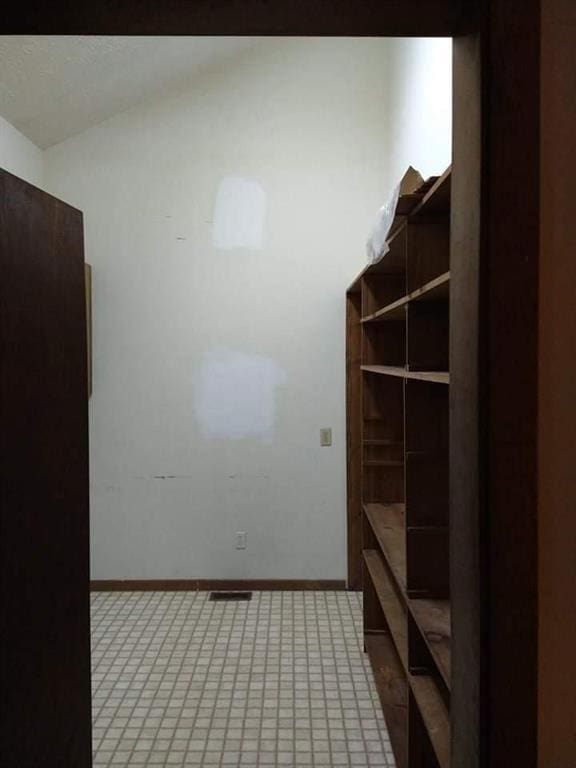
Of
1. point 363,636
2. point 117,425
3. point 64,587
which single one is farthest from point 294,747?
point 117,425

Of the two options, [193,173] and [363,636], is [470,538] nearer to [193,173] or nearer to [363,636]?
[363,636]

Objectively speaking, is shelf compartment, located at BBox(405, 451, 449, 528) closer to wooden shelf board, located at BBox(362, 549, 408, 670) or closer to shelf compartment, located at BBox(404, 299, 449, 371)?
shelf compartment, located at BBox(404, 299, 449, 371)

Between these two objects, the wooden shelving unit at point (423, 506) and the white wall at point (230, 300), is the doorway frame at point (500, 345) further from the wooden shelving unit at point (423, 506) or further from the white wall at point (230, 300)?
the white wall at point (230, 300)

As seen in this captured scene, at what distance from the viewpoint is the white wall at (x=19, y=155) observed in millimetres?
3293

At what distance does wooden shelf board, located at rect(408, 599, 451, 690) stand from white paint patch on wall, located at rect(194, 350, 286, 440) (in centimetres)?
223

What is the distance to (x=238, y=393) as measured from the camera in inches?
153

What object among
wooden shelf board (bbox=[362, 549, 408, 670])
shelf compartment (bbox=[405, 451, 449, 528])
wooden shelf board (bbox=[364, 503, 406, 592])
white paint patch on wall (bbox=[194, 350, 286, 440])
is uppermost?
white paint patch on wall (bbox=[194, 350, 286, 440])

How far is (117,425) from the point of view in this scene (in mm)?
3908

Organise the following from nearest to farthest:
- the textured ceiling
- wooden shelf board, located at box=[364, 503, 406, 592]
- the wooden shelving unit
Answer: the wooden shelving unit, wooden shelf board, located at box=[364, 503, 406, 592], the textured ceiling

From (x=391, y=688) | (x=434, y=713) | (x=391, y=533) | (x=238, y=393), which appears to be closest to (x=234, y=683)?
(x=391, y=688)

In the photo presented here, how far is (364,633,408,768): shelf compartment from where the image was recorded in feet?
7.41

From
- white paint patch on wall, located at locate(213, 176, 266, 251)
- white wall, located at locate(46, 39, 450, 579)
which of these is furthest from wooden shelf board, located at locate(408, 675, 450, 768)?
white paint patch on wall, located at locate(213, 176, 266, 251)

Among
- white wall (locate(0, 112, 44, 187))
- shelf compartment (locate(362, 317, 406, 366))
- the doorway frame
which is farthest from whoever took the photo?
white wall (locate(0, 112, 44, 187))

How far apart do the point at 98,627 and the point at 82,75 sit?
308 cm
